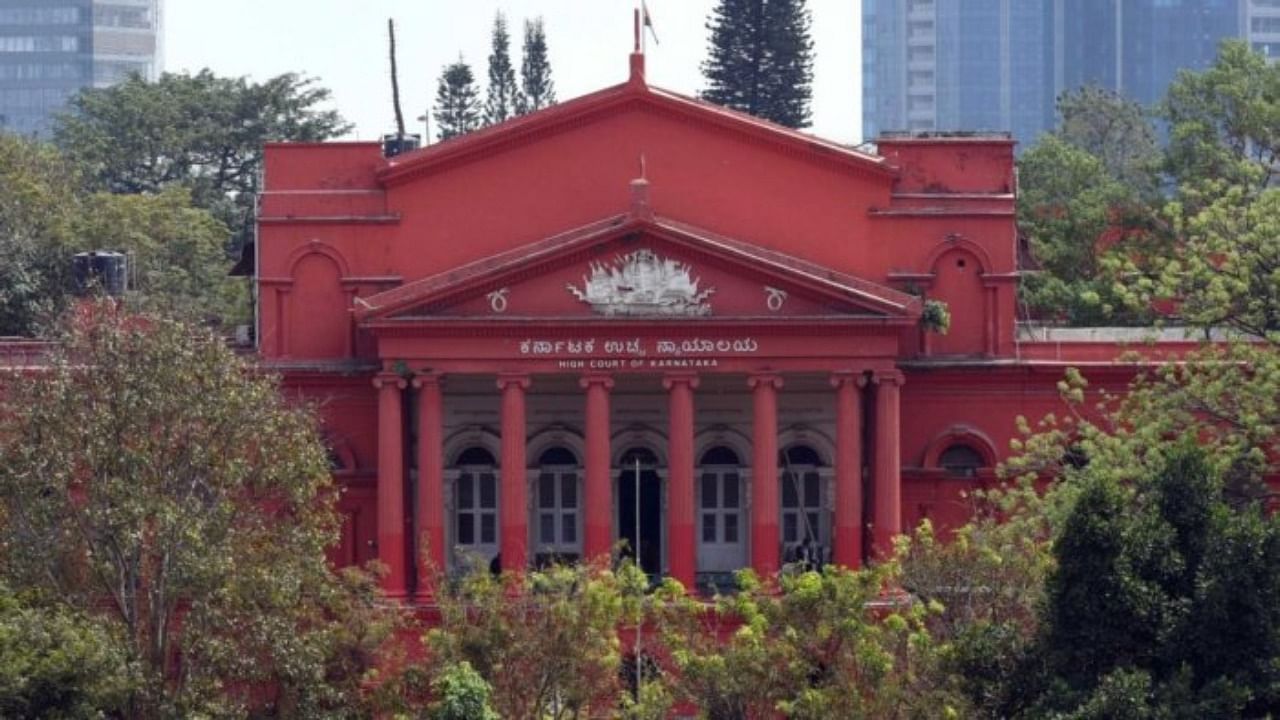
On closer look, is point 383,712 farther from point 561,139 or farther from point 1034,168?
point 1034,168

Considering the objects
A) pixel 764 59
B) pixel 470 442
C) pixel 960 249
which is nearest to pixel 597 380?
pixel 470 442

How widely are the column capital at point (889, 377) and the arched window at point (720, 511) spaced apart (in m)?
4.31

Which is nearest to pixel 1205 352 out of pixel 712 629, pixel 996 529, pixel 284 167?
pixel 996 529

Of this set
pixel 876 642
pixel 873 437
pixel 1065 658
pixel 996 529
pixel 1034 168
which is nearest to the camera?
pixel 1065 658

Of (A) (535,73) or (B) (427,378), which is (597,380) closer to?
(B) (427,378)

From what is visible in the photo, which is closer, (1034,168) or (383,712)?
(383,712)

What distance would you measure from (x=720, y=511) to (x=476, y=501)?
4.61 metres

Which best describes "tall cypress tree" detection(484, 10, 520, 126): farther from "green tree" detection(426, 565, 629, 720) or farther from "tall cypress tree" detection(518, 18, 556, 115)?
"green tree" detection(426, 565, 629, 720)

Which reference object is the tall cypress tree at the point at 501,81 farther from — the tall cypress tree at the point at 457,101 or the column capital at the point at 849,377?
the column capital at the point at 849,377

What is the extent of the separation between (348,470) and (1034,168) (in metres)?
31.1

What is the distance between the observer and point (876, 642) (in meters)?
55.7

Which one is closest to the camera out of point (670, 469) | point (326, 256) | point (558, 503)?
point (670, 469)

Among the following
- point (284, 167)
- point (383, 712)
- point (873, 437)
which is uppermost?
point (284, 167)

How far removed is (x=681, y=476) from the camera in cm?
6725
